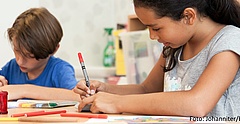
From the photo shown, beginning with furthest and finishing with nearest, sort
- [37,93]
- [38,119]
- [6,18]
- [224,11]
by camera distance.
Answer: [6,18] → [37,93] → [224,11] → [38,119]

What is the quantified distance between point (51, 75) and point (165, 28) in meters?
0.79

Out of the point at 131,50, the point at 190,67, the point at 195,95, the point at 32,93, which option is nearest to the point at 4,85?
the point at 32,93

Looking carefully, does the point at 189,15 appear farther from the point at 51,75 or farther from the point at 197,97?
the point at 51,75

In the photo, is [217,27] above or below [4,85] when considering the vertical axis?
above

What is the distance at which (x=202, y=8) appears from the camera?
4.34ft

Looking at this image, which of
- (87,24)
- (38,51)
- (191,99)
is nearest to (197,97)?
(191,99)

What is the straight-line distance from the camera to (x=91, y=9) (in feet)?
12.3

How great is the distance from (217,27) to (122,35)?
5.79ft

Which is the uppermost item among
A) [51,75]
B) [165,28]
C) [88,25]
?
[165,28]

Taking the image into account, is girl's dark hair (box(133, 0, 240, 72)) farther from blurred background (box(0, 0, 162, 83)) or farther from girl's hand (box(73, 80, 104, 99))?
blurred background (box(0, 0, 162, 83))

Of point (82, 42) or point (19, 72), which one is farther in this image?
point (82, 42)

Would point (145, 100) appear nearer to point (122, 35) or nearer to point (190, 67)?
point (190, 67)

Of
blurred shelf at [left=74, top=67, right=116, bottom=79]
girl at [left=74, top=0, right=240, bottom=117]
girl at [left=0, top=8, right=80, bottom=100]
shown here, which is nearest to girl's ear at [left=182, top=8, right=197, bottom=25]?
girl at [left=74, top=0, right=240, bottom=117]

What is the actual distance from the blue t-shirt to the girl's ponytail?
2.34ft
